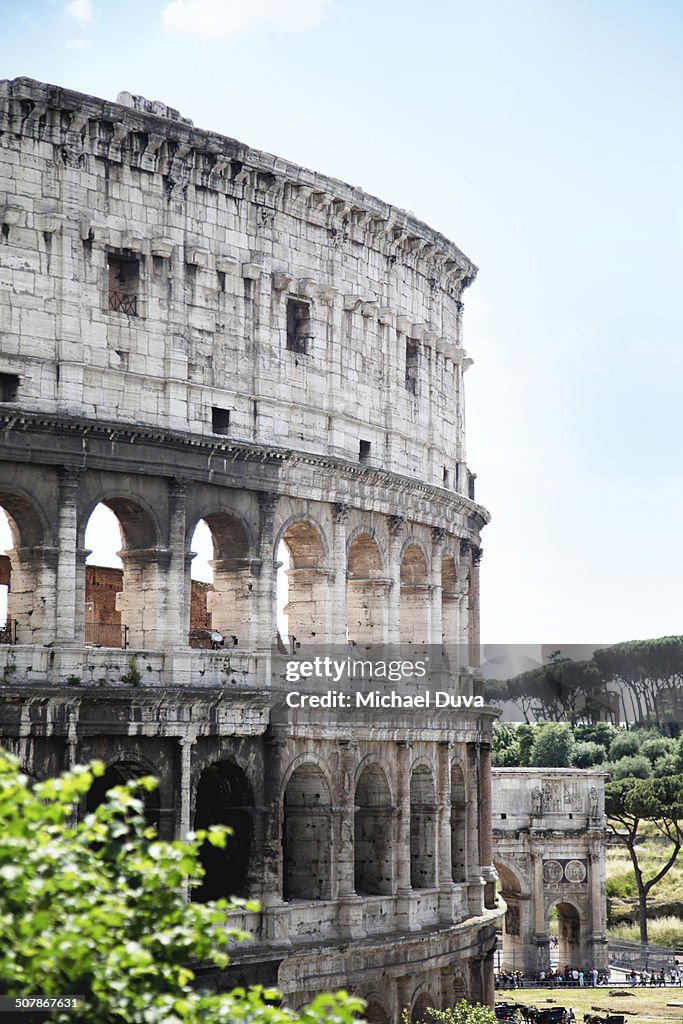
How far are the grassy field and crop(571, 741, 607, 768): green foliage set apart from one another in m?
30.3

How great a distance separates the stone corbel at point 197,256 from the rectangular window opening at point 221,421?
2606 mm

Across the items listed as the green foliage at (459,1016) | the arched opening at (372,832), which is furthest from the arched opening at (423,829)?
the green foliage at (459,1016)

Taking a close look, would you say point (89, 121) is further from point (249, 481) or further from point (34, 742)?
point (34, 742)

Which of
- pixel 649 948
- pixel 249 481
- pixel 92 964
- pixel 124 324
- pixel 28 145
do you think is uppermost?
pixel 28 145

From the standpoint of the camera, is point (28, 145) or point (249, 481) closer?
point (28, 145)

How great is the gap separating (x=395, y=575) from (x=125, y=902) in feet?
66.3

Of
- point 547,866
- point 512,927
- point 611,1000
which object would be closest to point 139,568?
point 611,1000

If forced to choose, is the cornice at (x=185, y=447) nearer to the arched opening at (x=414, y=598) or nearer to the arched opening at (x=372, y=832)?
the arched opening at (x=414, y=598)

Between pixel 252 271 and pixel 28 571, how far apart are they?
7.21 m

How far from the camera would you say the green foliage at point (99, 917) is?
12.2m

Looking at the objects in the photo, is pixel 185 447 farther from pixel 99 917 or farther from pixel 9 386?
pixel 99 917

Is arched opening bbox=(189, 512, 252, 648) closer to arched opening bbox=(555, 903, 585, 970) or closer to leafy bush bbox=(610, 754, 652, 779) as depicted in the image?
arched opening bbox=(555, 903, 585, 970)

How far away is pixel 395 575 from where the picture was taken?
3312cm

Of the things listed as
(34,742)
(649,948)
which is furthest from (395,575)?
(649,948)
